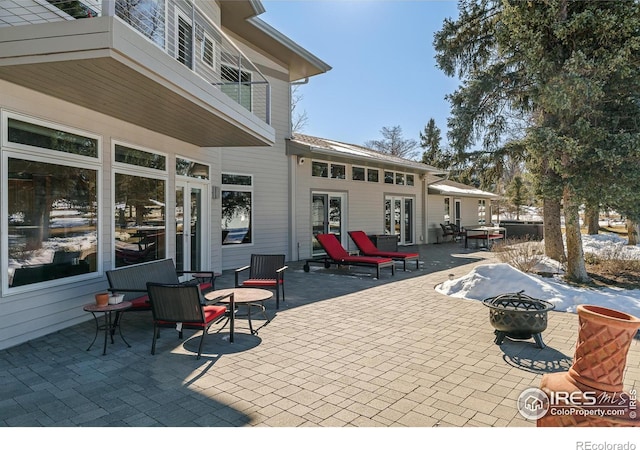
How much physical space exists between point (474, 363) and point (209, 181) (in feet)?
23.8

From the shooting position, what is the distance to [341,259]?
10453 millimetres

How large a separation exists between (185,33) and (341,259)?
6441 millimetres

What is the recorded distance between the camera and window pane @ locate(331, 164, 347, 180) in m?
14.6

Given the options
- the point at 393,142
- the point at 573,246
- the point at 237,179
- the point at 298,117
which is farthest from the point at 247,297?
the point at 393,142

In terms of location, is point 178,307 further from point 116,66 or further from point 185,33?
point 185,33

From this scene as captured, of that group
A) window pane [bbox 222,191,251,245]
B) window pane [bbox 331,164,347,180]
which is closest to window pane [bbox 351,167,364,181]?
window pane [bbox 331,164,347,180]

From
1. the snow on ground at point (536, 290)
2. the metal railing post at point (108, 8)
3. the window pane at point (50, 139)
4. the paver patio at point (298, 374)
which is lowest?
the paver patio at point (298, 374)

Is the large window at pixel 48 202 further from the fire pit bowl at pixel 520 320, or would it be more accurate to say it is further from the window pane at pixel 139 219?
the fire pit bowl at pixel 520 320

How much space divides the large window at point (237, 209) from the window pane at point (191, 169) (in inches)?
63.7

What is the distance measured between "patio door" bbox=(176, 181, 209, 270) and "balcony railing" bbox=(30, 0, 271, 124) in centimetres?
226

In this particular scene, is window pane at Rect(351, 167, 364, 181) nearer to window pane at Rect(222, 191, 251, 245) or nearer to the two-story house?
window pane at Rect(222, 191, 251, 245)

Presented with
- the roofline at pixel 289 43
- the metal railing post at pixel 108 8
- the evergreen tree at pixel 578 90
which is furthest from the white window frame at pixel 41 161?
the evergreen tree at pixel 578 90

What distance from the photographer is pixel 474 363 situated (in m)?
4.31

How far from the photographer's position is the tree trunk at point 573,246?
27.2 feet
